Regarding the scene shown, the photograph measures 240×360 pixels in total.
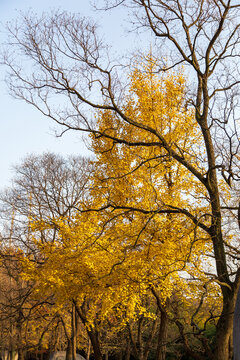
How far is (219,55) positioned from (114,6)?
2.71 metres

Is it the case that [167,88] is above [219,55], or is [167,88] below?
above

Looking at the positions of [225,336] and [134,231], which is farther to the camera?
[134,231]

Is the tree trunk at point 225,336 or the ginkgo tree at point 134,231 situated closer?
the tree trunk at point 225,336

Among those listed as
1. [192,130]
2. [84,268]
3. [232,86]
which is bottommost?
[84,268]

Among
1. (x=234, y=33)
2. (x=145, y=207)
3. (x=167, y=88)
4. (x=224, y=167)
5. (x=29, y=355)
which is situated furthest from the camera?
(x=29, y=355)

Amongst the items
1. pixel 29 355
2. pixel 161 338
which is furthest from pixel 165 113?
pixel 29 355

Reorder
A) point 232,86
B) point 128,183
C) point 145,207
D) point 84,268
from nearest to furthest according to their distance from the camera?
point 232,86 < point 84,268 < point 145,207 < point 128,183

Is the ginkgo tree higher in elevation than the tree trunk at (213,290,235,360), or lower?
higher

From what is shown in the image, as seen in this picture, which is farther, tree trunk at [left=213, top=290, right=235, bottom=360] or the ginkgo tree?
the ginkgo tree

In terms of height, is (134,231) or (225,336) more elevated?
(134,231)

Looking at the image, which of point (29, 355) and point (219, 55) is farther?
point (29, 355)

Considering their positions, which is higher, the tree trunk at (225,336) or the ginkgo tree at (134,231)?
the ginkgo tree at (134,231)

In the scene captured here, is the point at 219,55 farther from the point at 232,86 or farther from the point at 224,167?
the point at 224,167

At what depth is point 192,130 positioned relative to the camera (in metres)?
12.1
